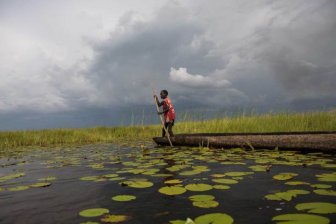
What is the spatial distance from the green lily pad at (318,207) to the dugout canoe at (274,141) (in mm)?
4446


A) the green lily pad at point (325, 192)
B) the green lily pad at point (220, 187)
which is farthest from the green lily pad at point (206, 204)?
the green lily pad at point (325, 192)

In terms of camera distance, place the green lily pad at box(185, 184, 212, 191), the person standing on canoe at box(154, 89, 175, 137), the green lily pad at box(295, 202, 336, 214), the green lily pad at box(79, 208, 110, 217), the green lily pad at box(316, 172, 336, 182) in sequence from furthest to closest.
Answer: the person standing on canoe at box(154, 89, 175, 137)
the green lily pad at box(316, 172, 336, 182)
the green lily pad at box(185, 184, 212, 191)
the green lily pad at box(79, 208, 110, 217)
the green lily pad at box(295, 202, 336, 214)

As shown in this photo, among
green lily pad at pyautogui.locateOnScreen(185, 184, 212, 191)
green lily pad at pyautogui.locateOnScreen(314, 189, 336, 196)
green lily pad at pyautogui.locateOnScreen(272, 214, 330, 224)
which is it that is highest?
green lily pad at pyautogui.locateOnScreen(314, 189, 336, 196)

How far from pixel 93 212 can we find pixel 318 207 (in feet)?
6.99

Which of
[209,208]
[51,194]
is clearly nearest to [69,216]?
[51,194]

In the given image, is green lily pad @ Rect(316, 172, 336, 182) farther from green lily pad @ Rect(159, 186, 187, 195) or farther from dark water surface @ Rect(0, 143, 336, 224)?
green lily pad @ Rect(159, 186, 187, 195)

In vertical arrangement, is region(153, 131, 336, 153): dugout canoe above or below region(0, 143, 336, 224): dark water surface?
above

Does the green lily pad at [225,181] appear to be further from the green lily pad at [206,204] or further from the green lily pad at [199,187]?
the green lily pad at [206,204]

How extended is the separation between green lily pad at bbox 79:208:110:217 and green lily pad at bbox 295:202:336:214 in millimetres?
1859

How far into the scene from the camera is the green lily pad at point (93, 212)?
9.61ft

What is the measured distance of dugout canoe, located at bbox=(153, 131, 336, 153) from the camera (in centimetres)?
684

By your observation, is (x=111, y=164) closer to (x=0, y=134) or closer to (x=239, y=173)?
(x=239, y=173)

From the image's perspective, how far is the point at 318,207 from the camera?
2752 mm

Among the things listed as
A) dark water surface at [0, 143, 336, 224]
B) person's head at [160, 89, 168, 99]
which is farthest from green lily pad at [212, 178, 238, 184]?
person's head at [160, 89, 168, 99]
